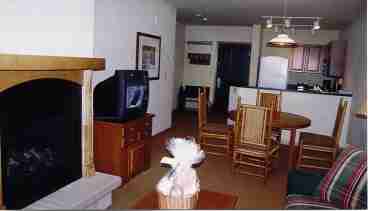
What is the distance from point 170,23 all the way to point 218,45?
309 centimetres

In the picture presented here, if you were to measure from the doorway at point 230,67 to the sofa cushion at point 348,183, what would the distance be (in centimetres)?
644

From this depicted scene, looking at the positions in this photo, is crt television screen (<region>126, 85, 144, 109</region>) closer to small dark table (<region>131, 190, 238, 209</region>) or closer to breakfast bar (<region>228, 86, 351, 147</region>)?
small dark table (<region>131, 190, 238, 209</region>)

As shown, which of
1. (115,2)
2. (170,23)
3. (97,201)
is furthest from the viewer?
(170,23)

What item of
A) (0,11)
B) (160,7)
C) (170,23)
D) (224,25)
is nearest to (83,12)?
(0,11)

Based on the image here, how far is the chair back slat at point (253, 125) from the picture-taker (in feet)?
11.5

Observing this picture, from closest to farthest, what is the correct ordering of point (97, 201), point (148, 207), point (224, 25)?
point (148, 207) < point (97, 201) < point (224, 25)

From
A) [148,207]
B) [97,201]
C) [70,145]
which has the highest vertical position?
[70,145]

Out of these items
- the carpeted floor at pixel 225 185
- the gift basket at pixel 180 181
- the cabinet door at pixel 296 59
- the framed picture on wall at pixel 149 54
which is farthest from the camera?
the cabinet door at pixel 296 59

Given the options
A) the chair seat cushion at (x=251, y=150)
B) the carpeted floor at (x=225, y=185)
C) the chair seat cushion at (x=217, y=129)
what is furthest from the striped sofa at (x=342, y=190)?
the chair seat cushion at (x=217, y=129)

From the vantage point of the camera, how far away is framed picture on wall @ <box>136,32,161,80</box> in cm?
474

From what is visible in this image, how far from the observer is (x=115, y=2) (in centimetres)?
403

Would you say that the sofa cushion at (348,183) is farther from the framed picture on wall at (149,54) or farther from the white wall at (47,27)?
the framed picture on wall at (149,54)

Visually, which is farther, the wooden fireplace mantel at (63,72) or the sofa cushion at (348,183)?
the sofa cushion at (348,183)

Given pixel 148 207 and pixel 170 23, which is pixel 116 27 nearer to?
pixel 170 23
